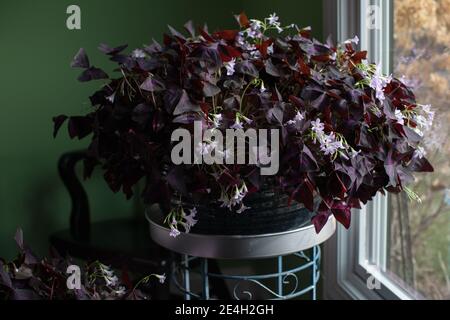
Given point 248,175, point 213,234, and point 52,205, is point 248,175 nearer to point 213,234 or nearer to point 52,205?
point 213,234

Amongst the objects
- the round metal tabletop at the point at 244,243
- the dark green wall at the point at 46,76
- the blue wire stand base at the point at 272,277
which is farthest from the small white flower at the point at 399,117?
the dark green wall at the point at 46,76

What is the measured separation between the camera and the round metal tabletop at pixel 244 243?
1.07 m

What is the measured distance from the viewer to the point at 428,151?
1.37 meters

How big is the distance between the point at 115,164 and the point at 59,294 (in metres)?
0.30

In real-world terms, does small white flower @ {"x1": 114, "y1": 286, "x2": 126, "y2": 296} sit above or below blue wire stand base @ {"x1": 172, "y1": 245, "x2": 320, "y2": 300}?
above

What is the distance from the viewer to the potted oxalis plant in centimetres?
96

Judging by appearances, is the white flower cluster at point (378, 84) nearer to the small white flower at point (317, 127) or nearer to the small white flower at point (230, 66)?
the small white flower at point (317, 127)

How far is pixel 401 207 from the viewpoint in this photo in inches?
59.1

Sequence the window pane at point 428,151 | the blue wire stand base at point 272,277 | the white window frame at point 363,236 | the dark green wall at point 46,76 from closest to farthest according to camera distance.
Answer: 1. the blue wire stand base at point 272,277
2. the window pane at point 428,151
3. the white window frame at point 363,236
4. the dark green wall at point 46,76

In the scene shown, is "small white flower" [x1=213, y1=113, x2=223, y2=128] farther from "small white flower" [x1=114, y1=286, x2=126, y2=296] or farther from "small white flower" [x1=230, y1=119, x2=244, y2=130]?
"small white flower" [x1=114, y1=286, x2=126, y2=296]

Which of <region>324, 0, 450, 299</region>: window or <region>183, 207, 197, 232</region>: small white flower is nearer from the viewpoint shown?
<region>183, 207, 197, 232</region>: small white flower

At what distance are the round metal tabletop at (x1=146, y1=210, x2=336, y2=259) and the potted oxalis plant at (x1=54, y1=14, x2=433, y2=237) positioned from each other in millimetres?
22

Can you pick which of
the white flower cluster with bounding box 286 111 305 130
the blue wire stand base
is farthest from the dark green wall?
the white flower cluster with bounding box 286 111 305 130

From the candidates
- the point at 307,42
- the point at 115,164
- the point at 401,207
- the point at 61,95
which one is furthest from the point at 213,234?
the point at 61,95
